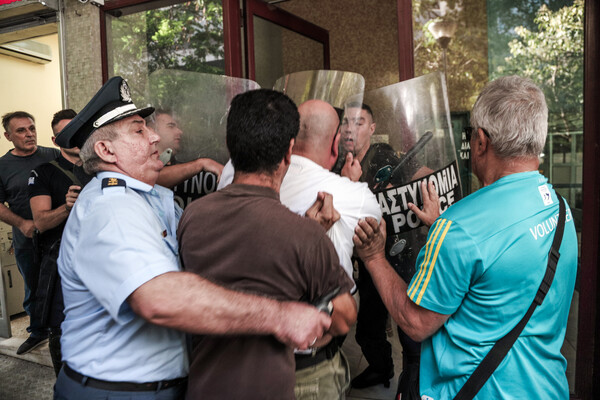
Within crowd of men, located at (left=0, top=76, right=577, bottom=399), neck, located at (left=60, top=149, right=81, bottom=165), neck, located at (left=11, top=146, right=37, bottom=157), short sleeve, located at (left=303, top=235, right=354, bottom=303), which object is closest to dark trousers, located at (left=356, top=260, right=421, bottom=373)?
crowd of men, located at (left=0, top=76, right=577, bottom=399)

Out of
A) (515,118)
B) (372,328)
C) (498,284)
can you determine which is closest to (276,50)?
(372,328)

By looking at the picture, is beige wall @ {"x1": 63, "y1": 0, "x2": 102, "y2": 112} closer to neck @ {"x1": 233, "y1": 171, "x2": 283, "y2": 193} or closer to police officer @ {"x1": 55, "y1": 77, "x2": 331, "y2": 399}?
police officer @ {"x1": 55, "y1": 77, "x2": 331, "y2": 399}

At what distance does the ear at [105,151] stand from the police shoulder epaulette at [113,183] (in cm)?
10

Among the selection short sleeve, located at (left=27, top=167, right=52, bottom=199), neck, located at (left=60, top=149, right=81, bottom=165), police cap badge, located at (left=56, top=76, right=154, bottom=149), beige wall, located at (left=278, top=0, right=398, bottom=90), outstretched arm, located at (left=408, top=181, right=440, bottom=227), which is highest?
beige wall, located at (left=278, top=0, right=398, bottom=90)

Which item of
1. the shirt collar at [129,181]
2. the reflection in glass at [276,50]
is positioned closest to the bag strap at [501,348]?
the shirt collar at [129,181]

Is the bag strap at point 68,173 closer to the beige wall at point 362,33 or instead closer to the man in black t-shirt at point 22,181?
the man in black t-shirt at point 22,181

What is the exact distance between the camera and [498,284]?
1.24m

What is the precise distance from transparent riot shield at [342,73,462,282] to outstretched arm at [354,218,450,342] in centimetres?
19

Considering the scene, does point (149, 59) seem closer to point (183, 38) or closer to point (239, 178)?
point (183, 38)

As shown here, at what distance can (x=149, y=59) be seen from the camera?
3.26m

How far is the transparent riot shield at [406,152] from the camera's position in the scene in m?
1.80

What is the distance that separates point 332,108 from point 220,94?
74cm

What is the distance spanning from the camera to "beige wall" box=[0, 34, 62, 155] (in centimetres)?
476

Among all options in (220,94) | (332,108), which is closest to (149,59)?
(220,94)
